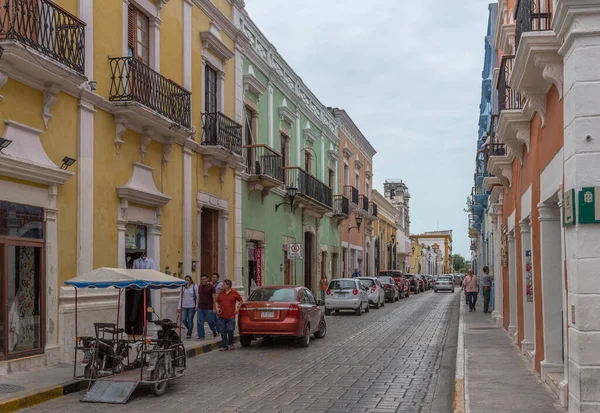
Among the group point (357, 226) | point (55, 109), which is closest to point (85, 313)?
point (55, 109)

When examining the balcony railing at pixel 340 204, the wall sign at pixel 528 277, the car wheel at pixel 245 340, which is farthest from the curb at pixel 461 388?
the balcony railing at pixel 340 204

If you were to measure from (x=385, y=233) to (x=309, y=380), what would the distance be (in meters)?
47.0

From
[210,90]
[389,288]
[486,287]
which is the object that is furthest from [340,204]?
[210,90]

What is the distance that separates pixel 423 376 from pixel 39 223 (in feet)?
22.3

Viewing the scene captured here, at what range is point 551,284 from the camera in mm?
9352

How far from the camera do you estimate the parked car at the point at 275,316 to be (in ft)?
49.3

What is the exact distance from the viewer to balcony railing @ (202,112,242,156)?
18719mm

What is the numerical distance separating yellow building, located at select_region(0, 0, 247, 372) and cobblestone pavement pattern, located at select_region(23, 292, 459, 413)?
8.23ft

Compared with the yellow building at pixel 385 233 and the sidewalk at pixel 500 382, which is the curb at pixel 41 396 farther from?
the yellow building at pixel 385 233

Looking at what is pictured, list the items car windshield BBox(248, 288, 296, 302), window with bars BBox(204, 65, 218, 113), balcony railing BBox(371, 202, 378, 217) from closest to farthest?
car windshield BBox(248, 288, 296, 302) < window with bars BBox(204, 65, 218, 113) < balcony railing BBox(371, 202, 378, 217)

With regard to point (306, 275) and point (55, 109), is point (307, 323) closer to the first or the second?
point (55, 109)

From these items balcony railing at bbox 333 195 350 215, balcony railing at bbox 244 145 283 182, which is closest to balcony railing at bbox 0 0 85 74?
balcony railing at bbox 244 145 283 182

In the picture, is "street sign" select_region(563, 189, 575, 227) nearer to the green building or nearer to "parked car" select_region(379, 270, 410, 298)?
the green building

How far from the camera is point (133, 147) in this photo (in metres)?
14.9
